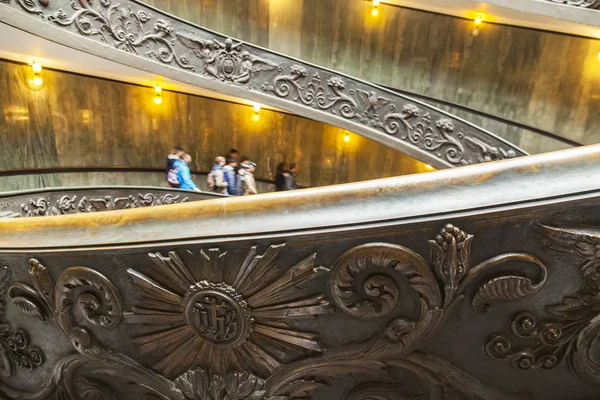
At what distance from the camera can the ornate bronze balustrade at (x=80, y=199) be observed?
21.4ft

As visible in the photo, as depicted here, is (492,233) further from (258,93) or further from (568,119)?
A: (568,119)

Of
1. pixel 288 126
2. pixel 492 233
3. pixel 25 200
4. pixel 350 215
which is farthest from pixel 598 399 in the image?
pixel 288 126

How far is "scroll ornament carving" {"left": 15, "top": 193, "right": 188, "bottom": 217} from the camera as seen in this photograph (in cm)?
680

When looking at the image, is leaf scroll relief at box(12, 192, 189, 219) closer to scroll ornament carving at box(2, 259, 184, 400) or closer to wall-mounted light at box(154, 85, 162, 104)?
wall-mounted light at box(154, 85, 162, 104)

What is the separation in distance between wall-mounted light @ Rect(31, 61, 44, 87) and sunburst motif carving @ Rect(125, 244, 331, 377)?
30.2 ft

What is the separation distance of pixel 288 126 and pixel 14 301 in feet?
34.6

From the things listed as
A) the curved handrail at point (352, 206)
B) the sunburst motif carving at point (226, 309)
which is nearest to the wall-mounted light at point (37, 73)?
the curved handrail at point (352, 206)

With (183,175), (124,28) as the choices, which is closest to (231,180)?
(183,175)

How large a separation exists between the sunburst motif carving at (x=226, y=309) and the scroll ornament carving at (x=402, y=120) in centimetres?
784

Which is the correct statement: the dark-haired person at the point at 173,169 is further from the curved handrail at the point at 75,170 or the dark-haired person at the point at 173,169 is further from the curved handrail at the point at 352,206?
the curved handrail at the point at 352,206

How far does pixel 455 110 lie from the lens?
36.7 ft

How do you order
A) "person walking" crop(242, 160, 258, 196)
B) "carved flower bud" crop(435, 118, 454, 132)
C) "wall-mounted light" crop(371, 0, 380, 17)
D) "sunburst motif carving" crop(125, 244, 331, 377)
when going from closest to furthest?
"sunburst motif carving" crop(125, 244, 331, 377)
"person walking" crop(242, 160, 258, 196)
"carved flower bud" crop(435, 118, 454, 132)
"wall-mounted light" crop(371, 0, 380, 17)

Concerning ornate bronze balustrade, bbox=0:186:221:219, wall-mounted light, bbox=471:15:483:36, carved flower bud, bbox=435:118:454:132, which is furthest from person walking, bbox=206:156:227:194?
wall-mounted light, bbox=471:15:483:36

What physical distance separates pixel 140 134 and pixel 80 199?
3.21 m
